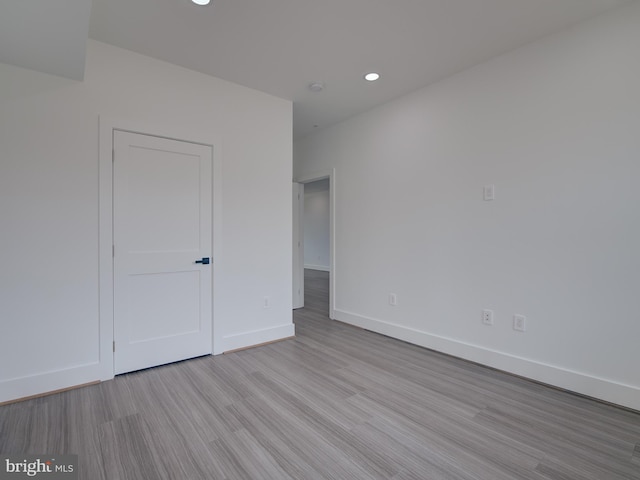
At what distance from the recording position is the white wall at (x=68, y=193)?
7.39 ft

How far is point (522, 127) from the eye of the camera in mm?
2672

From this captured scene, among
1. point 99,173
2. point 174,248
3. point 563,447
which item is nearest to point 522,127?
point 563,447

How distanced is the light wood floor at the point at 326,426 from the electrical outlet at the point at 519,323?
420mm

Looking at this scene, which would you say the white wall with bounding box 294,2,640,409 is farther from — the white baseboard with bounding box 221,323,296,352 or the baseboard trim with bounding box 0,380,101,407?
the baseboard trim with bounding box 0,380,101,407

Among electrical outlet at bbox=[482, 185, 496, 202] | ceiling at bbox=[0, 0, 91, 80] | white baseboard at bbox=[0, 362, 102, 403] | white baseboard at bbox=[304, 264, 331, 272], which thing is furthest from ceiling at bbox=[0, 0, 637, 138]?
white baseboard at bbox=[304, 264, 331, 272]

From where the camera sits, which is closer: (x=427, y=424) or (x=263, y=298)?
(x=427, y=424)

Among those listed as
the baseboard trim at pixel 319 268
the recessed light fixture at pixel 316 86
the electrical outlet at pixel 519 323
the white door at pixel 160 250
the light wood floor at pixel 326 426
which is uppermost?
the recessed light fixture at pixel 316 86

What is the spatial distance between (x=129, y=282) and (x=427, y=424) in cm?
255

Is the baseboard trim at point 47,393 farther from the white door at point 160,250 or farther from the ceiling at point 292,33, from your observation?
the ceiling at point 292,33

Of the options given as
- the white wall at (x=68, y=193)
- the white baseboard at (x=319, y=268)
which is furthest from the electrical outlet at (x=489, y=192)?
the white baseboard at (x=319, y=268)

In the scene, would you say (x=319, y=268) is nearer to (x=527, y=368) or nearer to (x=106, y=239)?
(x=527, y=368)

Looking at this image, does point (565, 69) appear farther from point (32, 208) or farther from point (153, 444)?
point (32, 208)
